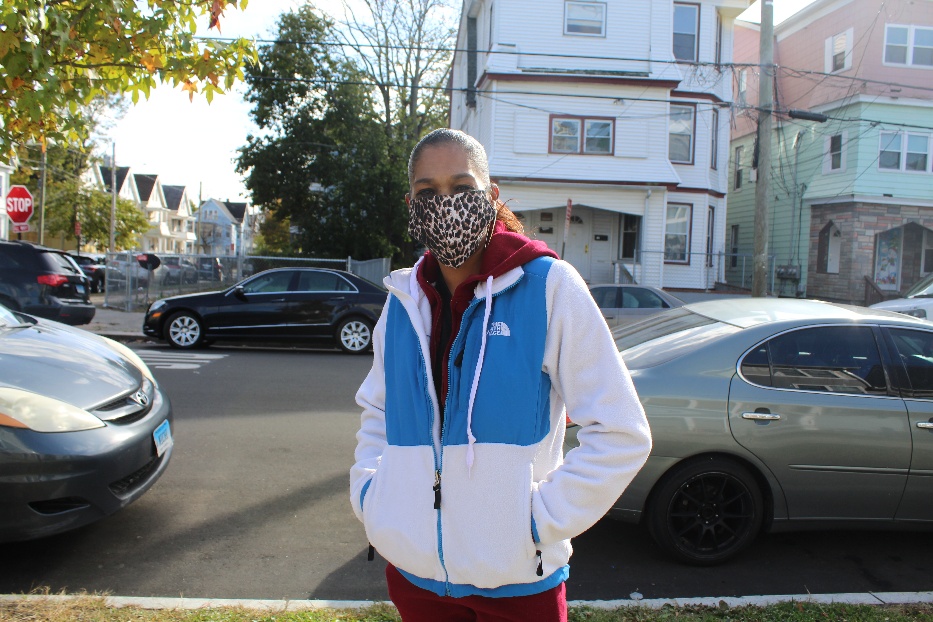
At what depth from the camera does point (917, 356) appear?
4.54 meters

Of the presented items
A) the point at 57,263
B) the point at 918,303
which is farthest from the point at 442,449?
the point at 57,263

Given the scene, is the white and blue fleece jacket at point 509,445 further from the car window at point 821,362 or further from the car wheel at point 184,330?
the car wheel at point 184,330

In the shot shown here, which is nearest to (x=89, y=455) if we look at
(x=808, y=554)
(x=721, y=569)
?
(x=721, y=569)

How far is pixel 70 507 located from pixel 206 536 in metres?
0.93

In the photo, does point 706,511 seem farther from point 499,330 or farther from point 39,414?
point 39,414

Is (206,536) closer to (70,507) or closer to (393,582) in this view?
(70,507)

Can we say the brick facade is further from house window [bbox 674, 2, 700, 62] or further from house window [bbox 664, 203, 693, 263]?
house window [bbox 674, 2, 700, 62]

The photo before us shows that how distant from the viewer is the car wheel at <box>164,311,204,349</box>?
1329 cm

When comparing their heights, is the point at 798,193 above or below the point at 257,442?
above

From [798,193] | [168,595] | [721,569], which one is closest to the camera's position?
[168,595]

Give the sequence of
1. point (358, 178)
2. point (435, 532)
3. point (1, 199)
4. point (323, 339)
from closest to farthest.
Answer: point (435, 532), point (323, 339), point (358, 178), point (1, 199)

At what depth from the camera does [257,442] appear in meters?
6.91

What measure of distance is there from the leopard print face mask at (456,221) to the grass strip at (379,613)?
214 centimetres

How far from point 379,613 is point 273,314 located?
404 inches
